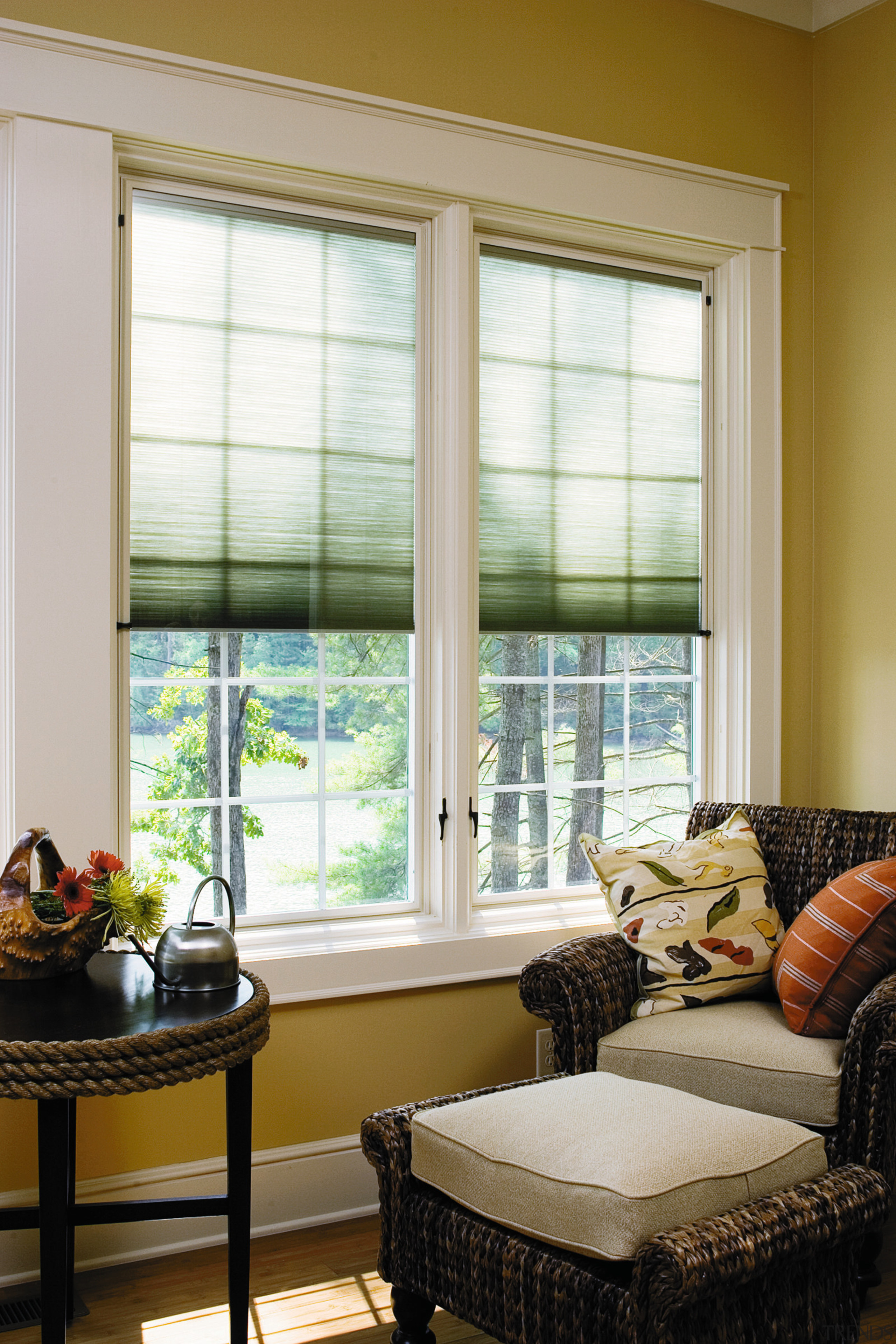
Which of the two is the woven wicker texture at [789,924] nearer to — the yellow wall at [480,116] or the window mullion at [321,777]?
the yellow wall at [480,116]

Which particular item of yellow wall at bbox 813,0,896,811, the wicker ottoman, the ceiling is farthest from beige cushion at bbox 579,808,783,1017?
the ceiling

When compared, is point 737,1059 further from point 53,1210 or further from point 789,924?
point 53,1210

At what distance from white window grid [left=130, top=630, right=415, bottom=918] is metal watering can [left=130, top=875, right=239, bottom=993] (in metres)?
0.80

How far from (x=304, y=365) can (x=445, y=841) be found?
132 centimetres

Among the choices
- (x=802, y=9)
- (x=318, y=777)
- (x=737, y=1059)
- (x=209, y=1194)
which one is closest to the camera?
(x=737, y=1059)

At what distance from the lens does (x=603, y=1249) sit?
1.65 metres

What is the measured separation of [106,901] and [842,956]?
1.54 m

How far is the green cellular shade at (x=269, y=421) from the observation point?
269 centimetres

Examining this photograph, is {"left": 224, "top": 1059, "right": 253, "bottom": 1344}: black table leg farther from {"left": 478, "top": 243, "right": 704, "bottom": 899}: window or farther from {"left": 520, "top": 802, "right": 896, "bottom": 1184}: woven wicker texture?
{"left": 478, "top": 243, "right": 704, "bottom": 899}: window

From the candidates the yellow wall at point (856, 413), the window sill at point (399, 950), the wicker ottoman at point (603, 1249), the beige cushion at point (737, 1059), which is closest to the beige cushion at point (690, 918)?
the beige cushion at point (737, 1059)

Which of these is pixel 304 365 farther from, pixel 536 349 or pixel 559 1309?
pixel 559 1309

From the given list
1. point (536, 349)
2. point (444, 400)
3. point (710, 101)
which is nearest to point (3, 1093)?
point (444, 400)

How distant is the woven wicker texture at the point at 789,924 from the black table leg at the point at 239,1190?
2.58 ft

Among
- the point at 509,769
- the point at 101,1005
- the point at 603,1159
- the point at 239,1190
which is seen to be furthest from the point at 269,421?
the point at 603,1159
